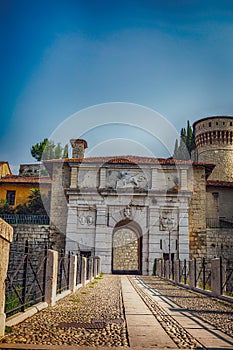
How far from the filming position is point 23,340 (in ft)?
14.9

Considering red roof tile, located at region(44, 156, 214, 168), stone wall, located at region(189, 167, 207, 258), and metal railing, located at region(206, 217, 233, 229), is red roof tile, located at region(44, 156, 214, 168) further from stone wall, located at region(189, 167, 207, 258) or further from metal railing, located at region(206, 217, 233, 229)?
metal railing, located at region(206, 217, 233, 229)

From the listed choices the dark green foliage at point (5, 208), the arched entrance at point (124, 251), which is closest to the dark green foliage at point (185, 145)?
the arched entrance at point (124, 251)

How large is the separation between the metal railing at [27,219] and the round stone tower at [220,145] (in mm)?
21847

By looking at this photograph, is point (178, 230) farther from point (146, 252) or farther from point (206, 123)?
point (206, 123)

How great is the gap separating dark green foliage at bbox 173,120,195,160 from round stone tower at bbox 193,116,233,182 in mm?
4758

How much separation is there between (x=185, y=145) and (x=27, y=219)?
88.5 ft

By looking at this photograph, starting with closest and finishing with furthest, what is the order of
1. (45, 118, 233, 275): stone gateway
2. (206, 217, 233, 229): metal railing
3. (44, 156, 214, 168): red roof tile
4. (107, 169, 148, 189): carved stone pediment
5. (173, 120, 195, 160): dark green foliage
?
(45, 118, 233, 275): stone gateway, (107, 169, 148, 189): carved stone pediment, (44, 156, 214, 168): red roof tile, (206, 217, 233, 229): metal railing, (173, 120, 195, 160): dark green foliage

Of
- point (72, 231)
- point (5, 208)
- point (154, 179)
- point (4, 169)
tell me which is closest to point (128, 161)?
point (154, 179)

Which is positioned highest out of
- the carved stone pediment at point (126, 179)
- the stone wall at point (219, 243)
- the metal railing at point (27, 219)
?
the carved stone pediment at point (126, 179)

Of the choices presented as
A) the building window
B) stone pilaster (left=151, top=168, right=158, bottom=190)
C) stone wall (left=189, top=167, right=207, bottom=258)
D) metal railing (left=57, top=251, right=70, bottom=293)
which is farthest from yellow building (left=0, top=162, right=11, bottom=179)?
metal railing (left=57, top=251, right=70, bottom=293)

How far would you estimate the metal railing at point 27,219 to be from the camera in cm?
2753

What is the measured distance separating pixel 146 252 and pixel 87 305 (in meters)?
18.3

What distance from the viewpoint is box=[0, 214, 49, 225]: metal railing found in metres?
27.5

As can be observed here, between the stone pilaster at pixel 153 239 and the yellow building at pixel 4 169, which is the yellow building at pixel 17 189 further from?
the stone pilaster at pixel 153 239
